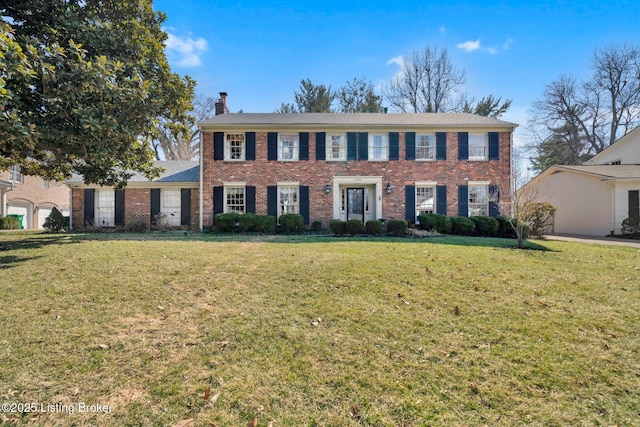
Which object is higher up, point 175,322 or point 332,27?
point 332,27

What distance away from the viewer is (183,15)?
9938 millimetres

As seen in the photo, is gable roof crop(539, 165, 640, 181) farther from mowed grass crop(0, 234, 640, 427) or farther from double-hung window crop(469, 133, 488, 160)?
mowed grass crop(0, 234, 640, 427)

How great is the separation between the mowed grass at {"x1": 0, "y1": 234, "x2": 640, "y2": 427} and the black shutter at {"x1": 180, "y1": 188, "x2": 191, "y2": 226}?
9.33m

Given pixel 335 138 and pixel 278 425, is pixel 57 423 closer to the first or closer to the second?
pixel 278 425

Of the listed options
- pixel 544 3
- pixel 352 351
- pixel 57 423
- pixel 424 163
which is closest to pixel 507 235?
pixel 424 163

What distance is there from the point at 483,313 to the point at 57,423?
476 centimetres

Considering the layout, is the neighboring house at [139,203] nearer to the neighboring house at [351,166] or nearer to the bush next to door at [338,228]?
the neighboring house at [351,166]

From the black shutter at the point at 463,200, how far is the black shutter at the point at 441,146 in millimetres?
1768

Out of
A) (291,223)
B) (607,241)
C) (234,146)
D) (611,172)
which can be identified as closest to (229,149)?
(234,146)

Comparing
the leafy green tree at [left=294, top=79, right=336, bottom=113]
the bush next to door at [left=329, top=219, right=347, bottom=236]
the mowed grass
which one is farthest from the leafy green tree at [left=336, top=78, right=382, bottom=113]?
the mowed grass

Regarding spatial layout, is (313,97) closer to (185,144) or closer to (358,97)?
(358,97)

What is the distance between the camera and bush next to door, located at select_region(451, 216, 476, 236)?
12.8 meters

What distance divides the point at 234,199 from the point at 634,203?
1942 centimetres

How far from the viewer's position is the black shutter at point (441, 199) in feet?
47.8
